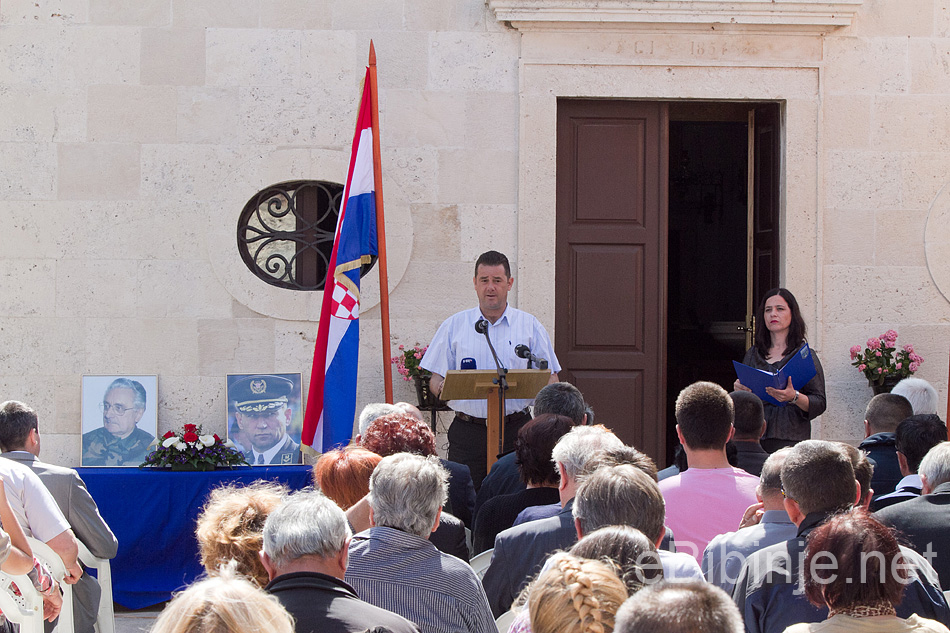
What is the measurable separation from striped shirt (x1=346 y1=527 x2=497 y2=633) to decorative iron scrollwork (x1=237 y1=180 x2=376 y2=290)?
4487 millimetres

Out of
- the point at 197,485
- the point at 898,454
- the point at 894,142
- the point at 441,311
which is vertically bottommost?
the point at 197,485

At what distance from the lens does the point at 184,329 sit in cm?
701

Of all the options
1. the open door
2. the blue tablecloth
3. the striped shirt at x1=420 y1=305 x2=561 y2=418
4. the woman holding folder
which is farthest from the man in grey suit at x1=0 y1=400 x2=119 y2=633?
the open door

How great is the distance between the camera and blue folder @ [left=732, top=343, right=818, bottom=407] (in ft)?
18.1

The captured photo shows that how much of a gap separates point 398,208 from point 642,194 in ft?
5.82

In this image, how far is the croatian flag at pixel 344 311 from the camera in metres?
6.19

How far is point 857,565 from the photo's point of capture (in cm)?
219

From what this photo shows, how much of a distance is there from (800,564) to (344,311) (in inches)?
160

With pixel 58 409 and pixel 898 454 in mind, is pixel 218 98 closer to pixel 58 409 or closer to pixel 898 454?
pixel 58 409

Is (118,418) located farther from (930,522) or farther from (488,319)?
(930,522)

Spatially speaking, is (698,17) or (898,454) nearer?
(898,454)

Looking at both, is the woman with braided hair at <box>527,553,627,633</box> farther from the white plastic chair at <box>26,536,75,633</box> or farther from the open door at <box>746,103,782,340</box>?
the open door at <box>746,103,782,340</box>

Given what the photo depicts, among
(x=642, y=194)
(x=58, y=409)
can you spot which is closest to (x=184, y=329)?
(x=58, y=409)

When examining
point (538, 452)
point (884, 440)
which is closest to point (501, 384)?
point (538, 452)
